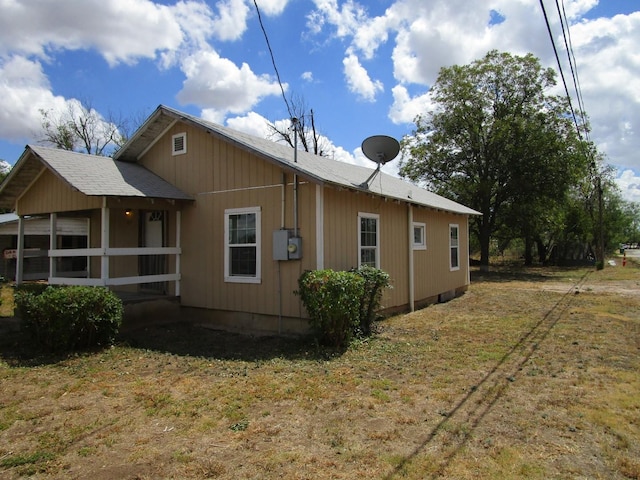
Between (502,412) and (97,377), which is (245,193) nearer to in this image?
(97,377)

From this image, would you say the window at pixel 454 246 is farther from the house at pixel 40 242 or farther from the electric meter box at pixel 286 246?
the house at pixel 40 242

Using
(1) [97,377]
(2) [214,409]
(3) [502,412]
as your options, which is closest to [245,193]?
(1) [97,377]

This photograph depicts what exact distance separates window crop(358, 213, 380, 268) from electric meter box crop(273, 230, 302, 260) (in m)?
1.63

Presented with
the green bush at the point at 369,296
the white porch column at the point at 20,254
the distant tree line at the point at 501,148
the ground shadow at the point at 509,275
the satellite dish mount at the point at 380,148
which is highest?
the distant tree line at the point at 501,148

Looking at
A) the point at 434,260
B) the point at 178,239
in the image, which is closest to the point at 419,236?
the point at 434,260

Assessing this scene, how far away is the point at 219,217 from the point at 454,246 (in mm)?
8518

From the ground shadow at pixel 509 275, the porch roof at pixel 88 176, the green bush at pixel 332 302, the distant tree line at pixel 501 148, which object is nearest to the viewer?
the green bush at pixel 332 302

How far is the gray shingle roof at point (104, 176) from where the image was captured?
25.9 feet

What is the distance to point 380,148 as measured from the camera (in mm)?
9875

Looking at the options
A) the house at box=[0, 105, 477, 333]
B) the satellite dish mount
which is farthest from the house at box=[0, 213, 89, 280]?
the satellite dish mount

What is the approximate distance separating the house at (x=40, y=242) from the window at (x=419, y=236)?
859 centimetres

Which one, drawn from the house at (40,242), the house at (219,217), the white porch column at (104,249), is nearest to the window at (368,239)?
the house at (219,217)

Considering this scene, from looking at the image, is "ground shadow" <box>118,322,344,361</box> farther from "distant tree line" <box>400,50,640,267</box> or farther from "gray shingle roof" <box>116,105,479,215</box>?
"distant tree line" <box>400,50,640,267</box>

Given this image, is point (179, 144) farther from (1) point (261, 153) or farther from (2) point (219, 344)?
(2) point (219, 344)
